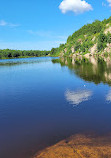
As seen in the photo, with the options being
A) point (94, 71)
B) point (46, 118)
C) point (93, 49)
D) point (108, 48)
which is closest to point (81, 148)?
point (46, 118)

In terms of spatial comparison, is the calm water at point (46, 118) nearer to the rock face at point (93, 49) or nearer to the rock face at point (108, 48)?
the rock face at point (108, 48)

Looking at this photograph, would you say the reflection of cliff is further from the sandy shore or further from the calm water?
the sandy shore

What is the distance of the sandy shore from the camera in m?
10.4

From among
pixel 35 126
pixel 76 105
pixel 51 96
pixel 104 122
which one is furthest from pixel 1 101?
pixel 104 122

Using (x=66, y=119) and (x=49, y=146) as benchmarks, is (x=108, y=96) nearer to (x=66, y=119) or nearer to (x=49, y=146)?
(x=66, y=119)

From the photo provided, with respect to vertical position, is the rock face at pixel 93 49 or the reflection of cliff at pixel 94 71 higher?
the rock face at pixel 93 49

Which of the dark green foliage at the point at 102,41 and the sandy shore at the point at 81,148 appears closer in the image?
the sandy shore at the point at 81,148

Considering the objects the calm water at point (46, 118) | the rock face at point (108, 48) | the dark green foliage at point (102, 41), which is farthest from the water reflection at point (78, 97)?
the dark green foliage at point (102, 41)

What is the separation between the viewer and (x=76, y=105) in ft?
66.8

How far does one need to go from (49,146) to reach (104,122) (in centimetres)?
708

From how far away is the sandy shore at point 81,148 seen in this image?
10.4 metres

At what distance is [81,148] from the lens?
1101cm

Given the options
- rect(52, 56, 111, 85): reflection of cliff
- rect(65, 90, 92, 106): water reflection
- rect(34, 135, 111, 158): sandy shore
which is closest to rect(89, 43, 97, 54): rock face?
rect(52, 56, 111, 85): reflection of cliff

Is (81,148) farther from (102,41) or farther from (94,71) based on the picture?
(102,41)
